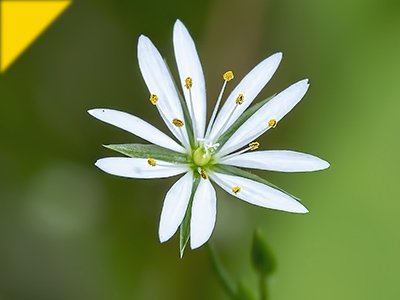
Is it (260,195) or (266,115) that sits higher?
(266,115)

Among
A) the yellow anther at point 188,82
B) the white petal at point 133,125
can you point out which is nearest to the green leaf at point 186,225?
the white petal at point 133,125

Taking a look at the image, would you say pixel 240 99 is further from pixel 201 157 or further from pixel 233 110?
pixel 201 157

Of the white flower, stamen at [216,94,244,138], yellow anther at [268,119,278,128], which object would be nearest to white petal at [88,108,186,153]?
the white flower
